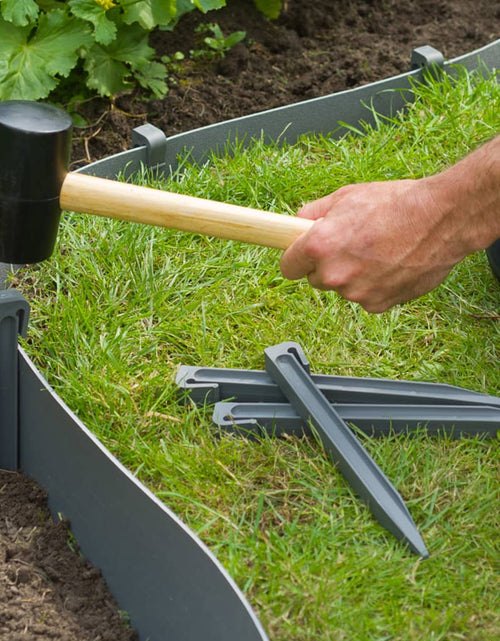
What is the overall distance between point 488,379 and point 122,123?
1.65m

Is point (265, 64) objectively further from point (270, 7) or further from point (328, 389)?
point (328, 389)

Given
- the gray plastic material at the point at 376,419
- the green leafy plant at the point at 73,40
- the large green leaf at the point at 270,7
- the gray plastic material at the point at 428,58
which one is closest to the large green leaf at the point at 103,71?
the green leafy plant at the point at 73,40

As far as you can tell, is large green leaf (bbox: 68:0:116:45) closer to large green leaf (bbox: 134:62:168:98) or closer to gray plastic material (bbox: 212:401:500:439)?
large green leaf (bbox: 134:62:168:98)

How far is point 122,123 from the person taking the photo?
10.5 feet

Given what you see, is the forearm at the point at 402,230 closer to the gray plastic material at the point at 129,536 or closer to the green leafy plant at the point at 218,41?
the gray plastic material at the point at 129,536

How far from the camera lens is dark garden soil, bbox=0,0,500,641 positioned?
2.22 m

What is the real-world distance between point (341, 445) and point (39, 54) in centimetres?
170

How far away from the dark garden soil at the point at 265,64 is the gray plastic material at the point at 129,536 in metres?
0.12

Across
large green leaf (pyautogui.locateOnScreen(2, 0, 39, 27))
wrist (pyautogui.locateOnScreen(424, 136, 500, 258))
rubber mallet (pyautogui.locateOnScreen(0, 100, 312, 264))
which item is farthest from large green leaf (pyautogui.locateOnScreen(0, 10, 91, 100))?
wrist (pyautogui.locateOnScreen(424, 136, 500, 258))

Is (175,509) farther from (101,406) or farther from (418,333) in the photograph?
(418,333)

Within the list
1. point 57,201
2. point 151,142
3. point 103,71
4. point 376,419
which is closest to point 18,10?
point 103,71

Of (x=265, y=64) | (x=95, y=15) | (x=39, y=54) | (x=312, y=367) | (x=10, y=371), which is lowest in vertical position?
(x=312, y=367)

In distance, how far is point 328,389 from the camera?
2.23 metres

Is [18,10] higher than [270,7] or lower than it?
higher
